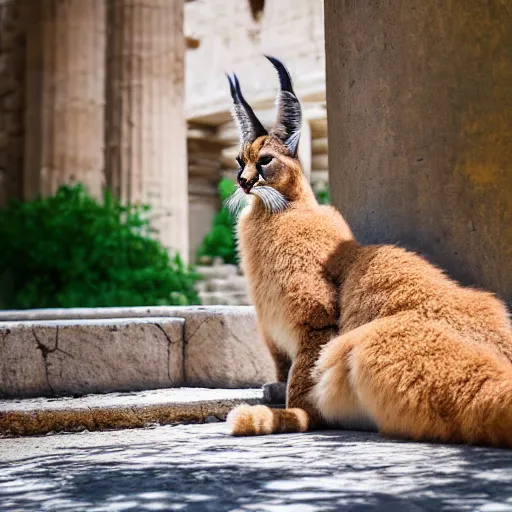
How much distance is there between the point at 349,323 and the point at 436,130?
104 cm

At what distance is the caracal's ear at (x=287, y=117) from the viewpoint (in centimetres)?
415

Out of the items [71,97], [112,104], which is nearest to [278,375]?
[112,104]

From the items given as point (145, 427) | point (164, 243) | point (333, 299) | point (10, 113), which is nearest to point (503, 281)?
point (333, 299)

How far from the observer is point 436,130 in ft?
13.1

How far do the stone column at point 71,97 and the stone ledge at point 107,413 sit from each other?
889cm

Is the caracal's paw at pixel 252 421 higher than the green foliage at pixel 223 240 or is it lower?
lower

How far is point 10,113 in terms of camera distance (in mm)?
16078

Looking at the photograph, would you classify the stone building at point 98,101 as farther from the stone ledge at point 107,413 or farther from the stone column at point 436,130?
the stone column at point 436,130

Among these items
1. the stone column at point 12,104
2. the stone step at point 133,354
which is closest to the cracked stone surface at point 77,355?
the stone step at point 133,354

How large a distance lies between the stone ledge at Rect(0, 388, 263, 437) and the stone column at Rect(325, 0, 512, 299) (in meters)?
1.34

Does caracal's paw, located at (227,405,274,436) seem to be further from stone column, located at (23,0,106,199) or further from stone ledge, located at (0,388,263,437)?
stone column, located at (23,0,106,199)

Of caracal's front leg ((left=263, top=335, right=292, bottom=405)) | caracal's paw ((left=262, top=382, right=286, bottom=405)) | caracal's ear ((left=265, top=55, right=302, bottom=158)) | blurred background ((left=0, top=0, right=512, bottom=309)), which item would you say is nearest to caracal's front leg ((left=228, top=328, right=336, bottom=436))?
caracal's front leg ((left=263, top=335, right=292, bottom=405))

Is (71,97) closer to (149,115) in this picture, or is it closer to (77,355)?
(149,115)

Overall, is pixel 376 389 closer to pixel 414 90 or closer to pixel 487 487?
pixel 487 487
